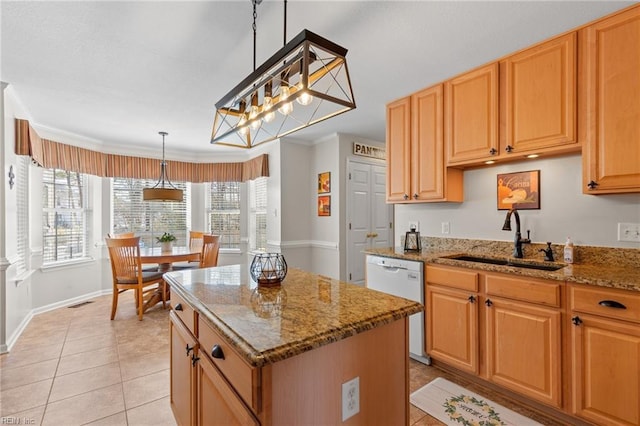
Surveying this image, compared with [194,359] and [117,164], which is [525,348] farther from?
[117,164]

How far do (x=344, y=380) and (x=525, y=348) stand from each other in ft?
5.17

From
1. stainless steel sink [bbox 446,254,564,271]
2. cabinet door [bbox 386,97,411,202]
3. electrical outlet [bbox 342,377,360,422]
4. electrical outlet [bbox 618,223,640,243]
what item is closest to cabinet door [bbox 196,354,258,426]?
electrical outlet [bbox 342,377,360,422]

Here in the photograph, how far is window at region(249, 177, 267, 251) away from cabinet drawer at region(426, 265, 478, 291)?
320 centimetres

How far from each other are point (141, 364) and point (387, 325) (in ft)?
8.04

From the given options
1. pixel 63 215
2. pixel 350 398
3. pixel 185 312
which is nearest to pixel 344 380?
pixel 350 398

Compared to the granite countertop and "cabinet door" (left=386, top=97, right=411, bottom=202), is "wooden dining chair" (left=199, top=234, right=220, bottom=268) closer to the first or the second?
"cabinet door" (left=386, top=97, right=411, bottom=202)

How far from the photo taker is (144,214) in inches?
209

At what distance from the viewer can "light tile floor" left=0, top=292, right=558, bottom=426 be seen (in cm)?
195

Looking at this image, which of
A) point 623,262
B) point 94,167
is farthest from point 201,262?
point 623,262

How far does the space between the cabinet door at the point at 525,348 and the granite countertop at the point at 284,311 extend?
1.17 metres

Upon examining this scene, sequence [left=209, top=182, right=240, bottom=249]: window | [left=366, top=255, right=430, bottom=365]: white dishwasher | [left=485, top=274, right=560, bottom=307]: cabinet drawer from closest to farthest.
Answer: [left=485, top=274, right=560, bottom=307]: cabinet drawer < [left=366, top=255, right=430, bottom=365]: white dishwasher < [left=209, top=182, right=240, bottom=249]: window

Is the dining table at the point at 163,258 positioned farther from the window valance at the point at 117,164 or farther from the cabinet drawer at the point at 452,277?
the cabinet drawer at the point at 452,277

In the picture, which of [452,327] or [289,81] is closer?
[289,81]

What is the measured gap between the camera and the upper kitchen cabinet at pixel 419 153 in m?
2.80
